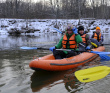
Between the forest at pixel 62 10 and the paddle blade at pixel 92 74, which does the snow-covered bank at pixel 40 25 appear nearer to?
the forest at pixel 62 10

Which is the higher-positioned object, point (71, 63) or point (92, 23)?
point (92, 23)

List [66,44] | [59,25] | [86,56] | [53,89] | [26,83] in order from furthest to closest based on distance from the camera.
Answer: [59,25], [86,56], [66,44], [26,83], [53,89]

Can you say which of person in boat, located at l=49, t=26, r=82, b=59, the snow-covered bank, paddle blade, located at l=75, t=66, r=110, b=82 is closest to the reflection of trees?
paddle blade, located at l=75, t=66, r=110, b=82

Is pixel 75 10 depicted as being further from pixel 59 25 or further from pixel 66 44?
pixel 66 44

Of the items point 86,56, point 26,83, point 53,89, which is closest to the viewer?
point 53,89

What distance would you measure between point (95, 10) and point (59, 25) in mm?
14372

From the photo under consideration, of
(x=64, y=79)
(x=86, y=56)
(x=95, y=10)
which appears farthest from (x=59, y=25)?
(x=64, y=79)

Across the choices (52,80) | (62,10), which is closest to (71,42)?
(52,80)

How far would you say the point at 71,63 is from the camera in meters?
4.26

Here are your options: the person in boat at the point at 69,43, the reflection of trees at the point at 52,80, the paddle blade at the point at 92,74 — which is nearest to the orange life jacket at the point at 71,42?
the person in boat at the point at 69,43

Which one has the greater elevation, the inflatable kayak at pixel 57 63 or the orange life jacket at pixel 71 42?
the orange life jacket at pixel 71 42

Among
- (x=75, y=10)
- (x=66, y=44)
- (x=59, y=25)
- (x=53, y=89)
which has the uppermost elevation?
(x=75, y=10)

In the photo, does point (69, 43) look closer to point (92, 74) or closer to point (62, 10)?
point (92, 74)

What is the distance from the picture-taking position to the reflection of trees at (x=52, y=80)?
3.09 meters
